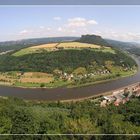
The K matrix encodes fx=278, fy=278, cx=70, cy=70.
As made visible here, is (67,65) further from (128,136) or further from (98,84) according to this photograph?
(128,136)

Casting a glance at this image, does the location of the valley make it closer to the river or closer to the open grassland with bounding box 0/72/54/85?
the open grassland with bounding box 0/72/54/85

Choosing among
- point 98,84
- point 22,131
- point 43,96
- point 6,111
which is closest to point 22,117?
point 22,131

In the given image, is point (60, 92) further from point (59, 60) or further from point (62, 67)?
point (59, 60)

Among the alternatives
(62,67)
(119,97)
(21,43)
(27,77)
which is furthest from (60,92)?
(21,43)

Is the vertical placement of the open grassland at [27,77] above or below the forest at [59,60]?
below

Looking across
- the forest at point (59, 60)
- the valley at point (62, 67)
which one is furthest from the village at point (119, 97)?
the forest at point (59, 60)

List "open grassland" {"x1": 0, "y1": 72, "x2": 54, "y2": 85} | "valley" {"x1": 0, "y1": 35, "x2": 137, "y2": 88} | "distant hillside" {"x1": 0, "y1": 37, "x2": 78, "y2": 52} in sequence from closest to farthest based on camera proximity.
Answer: "valley" {"x1": 0, "y1": 35, "x2": 137, "y2": 88} → "open grassland" {"x1": 0, "y1": 72, "x2": 54, "y2": 85} → "distant hillside" {"x1": 0, "y1": 37, "x2": 78, "y2": 52}

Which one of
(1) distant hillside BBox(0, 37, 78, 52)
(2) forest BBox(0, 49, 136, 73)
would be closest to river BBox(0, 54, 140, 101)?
(2) forest BBox(0, 49, 136, 73)

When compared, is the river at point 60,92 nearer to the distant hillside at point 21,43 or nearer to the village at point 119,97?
the village at point 119,97
